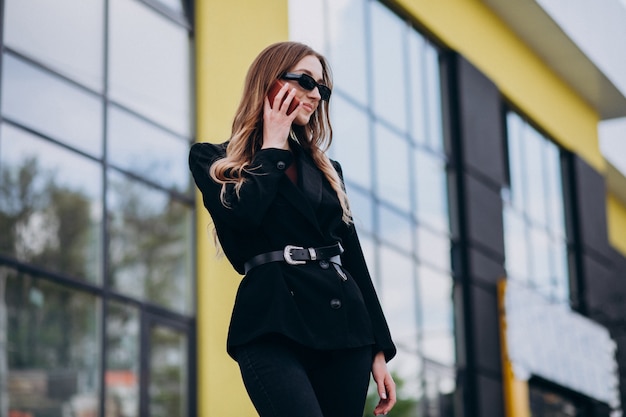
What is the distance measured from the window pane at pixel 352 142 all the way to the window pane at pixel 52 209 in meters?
3.07

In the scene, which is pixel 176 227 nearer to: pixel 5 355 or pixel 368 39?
pixel 5 355

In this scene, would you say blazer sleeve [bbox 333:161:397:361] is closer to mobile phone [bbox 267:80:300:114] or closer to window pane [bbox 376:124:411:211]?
mobile phone [bbox 267:80:300:114]

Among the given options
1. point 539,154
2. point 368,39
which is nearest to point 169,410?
point 368,39

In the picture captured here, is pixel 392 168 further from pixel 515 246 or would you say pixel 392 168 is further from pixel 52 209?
pixel 52 209

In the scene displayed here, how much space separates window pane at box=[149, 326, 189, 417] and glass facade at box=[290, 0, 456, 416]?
9.15ft

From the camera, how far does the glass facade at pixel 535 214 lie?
16.8m

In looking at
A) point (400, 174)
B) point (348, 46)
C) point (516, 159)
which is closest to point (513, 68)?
point (516, 159)

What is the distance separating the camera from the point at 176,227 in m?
9.78

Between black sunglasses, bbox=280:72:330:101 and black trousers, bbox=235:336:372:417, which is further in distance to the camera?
black sunglasses, bbox=280:72:330:101

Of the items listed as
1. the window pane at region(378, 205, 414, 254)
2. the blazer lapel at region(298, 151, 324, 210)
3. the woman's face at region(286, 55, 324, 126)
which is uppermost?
the window pane at region(378, 205, 414, 254)

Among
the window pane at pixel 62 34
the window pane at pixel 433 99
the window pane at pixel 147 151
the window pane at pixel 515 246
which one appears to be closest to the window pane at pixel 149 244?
the window pane at pixel 147 151

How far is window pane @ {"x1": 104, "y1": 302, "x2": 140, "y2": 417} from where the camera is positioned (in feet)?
30.2

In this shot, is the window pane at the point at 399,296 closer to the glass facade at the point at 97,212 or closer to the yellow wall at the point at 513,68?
the yellow wall at the point at 513,68

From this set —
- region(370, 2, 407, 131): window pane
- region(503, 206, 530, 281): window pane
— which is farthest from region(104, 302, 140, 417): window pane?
region(503, 206, 530, 281): window pane
